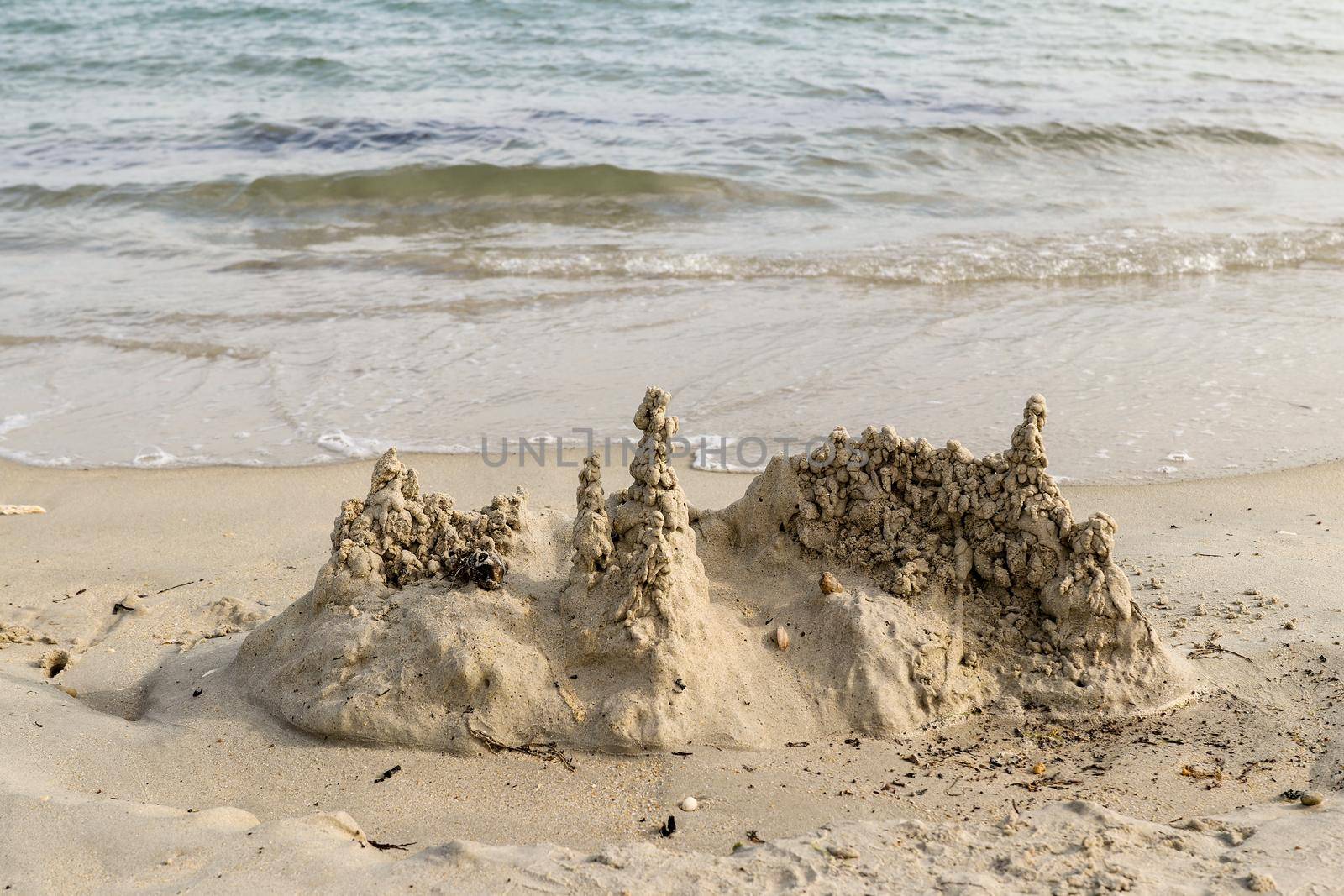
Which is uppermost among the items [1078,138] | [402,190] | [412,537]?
[1078,138]

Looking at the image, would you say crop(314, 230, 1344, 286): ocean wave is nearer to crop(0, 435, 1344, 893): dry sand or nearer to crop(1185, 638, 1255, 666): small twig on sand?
crop(0, 435, 1344, 893): dry sand

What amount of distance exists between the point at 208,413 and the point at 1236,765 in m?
5.28

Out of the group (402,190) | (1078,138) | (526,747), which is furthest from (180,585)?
(1078,138)

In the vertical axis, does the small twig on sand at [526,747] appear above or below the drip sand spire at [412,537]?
below

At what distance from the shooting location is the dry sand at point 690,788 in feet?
7.22

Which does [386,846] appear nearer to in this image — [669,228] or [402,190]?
[669,228]

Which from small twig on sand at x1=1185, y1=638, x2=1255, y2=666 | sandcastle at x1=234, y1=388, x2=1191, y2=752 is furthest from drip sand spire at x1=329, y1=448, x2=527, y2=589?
small twig on sand at x1=1185, y1=638, x2=1255, y2=666

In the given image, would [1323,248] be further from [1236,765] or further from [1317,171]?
[1236,765]

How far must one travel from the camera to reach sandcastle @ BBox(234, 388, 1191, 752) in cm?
277

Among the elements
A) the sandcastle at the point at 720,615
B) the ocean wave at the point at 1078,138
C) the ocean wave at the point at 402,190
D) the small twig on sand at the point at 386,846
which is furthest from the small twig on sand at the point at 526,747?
the ocean wave at the point at 1078,138

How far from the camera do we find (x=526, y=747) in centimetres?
273

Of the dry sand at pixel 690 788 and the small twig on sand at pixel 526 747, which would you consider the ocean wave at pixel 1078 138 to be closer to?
the dry sand at pixel 690 788

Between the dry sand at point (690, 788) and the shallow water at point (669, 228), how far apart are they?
5.99ft

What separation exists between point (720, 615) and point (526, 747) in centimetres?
62
